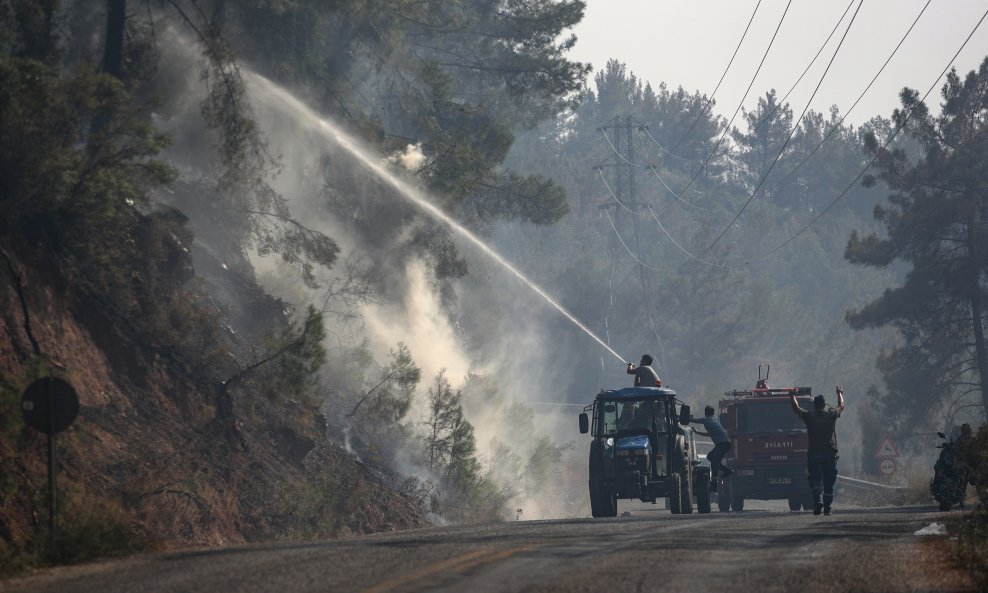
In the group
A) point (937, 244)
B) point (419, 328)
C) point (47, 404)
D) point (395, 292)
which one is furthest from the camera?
point (937, 244)

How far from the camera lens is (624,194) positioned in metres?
106

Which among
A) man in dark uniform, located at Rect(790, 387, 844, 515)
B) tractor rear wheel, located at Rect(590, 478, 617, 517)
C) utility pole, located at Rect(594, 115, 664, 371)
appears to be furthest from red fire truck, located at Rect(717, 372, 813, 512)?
utility pole, located at Rect(594, 115, 664, 371)

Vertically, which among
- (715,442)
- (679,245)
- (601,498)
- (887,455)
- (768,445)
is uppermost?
(679,245)

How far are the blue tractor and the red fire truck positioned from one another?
8533 mm

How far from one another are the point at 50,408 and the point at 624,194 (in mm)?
93320

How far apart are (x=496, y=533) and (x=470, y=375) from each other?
93.6ft

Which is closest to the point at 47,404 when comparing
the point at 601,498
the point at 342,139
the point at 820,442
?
the point at 601,498

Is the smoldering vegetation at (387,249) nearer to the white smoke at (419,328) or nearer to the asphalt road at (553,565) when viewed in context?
the white smoke at (419,328)

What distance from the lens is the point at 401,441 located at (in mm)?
33000

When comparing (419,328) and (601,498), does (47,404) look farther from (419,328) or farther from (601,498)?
(419,328)

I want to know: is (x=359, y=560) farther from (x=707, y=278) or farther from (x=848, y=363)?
(x=848, y=363)

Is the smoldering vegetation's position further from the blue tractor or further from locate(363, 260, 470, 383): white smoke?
the blue tractor

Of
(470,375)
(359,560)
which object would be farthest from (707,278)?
(359,560)

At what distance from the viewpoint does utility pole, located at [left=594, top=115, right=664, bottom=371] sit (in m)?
75.4
